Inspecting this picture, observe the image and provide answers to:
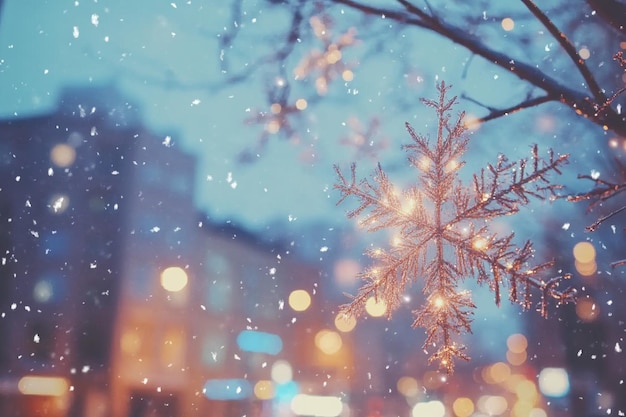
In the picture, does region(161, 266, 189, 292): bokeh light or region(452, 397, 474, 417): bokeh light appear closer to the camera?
region(161, 266, 189, 292): bokeh light

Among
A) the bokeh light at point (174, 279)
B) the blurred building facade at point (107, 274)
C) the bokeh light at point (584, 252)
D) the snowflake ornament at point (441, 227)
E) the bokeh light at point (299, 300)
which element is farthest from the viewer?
the bokeh light at point (299, 300)

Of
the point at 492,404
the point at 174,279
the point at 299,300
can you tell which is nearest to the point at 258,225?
the point at 299,300

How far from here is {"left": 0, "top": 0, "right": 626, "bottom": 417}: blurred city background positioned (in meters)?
3.47

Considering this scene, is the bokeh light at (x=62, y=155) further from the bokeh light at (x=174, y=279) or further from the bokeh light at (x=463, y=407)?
the bokeh light at (x=463, y=407)

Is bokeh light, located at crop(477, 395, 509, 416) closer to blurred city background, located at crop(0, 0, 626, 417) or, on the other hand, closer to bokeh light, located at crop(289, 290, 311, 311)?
blurred city background, located at crop(0, 0, 626, 417)

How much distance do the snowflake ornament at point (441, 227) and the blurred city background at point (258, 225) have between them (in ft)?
0.50

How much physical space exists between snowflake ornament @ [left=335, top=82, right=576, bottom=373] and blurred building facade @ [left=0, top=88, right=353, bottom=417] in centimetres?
2438

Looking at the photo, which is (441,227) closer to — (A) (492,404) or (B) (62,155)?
(B) (62,155)

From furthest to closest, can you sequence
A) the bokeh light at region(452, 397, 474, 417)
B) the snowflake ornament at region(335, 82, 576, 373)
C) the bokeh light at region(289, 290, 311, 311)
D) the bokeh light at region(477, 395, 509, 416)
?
the bokeh light at region(477, 395, 509, 416) → the bokeh light at region(452, 397, 474, 417) → the bokeh light at region(289, 290, 311, 311) → the snowflake ornament at region(335, 82, 576, 373)

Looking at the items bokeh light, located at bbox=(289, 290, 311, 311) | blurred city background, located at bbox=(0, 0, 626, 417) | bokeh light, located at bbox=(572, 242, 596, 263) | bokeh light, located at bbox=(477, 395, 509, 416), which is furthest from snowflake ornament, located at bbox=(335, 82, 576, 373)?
bokeh light, located at bbox=(477, 395, 509, 416)

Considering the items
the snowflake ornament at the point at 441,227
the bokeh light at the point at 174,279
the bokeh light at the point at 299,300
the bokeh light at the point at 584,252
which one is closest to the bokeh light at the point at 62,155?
the bokeh light at the point at 174,279

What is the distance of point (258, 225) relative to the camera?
3612cm

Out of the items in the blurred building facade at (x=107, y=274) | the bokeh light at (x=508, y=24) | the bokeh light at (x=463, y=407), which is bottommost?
the bokeh light at (x=508, y=24)

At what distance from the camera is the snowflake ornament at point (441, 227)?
1666 millimetres
